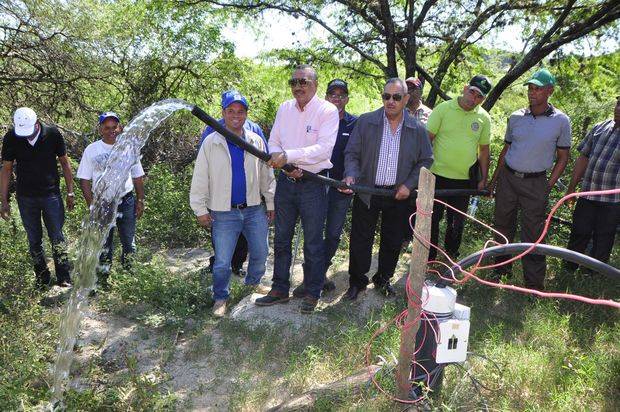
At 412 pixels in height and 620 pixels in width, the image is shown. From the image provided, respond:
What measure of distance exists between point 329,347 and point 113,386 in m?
1.61

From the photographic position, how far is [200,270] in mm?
5770

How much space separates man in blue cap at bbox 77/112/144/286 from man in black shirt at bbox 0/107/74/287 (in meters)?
0.30

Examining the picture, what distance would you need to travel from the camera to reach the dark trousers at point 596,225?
194 inches

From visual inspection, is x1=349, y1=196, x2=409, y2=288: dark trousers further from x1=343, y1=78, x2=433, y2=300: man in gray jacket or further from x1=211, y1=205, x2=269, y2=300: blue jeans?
x1=211, y1=205, x2=269, y2=300: blue jeans

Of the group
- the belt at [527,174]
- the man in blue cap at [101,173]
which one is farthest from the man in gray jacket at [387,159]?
the man in blue cap at [101,173]

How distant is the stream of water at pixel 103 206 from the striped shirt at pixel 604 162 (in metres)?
3.93

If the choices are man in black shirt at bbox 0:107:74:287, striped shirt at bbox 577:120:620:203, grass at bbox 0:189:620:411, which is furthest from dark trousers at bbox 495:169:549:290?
man in black shirt at bbox 0:107:74:287

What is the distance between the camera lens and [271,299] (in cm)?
469

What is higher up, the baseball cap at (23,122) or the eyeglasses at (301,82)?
the eyeglasses at (301,82)

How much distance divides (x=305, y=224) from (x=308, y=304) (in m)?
0.76

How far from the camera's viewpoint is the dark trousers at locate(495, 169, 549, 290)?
191 inches

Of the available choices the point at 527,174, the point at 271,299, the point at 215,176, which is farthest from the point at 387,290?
the point at 215,176

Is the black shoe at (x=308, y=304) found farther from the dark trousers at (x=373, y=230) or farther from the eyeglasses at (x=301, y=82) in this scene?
the eyeglasses at (x=301, y=82)

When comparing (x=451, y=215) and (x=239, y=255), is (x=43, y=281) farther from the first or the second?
(x=451, y=215)
